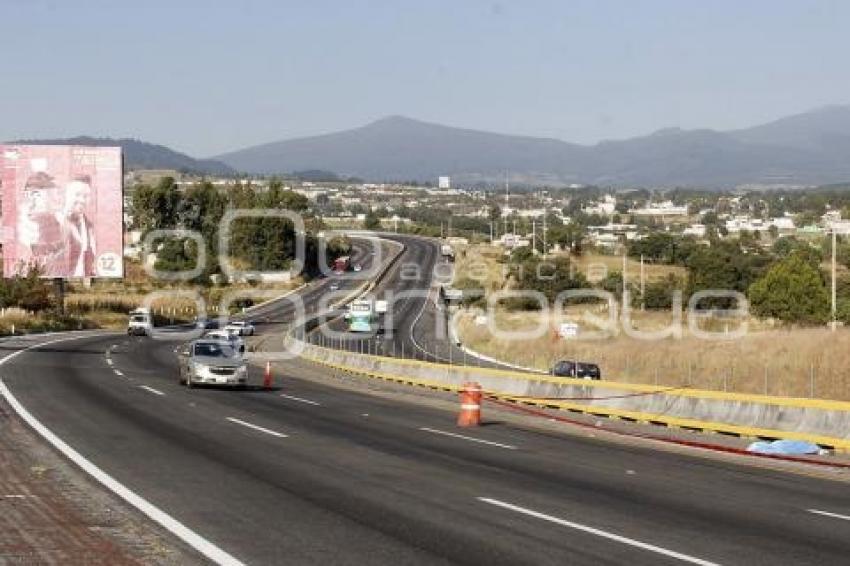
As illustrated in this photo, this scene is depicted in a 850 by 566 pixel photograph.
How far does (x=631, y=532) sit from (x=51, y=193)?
2759 inches

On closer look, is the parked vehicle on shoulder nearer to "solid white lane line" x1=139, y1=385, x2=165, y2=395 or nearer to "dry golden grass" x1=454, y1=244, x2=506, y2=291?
"solid white lane line" x1=139, y1=385, x2=165, y2=395

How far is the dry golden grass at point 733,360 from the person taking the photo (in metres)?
38.3

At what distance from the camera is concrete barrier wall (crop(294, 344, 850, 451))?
75.9ft

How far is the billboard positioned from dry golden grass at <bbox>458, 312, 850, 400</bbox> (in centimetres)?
2881

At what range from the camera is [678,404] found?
91.5ft

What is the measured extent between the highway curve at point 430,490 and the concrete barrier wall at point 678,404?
110 inches

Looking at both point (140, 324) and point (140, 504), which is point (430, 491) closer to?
point (140, 504)

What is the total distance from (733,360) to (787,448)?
75.9 feet

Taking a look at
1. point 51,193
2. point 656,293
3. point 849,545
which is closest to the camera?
point 849,545

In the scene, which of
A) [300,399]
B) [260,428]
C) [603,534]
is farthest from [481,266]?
[603,534]

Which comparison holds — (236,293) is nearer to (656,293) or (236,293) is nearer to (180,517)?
(656,293)

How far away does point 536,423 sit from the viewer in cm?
2888

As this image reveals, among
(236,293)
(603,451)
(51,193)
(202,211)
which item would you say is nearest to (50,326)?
(51,193)

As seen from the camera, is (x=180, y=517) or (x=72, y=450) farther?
(x=72, y=450)
